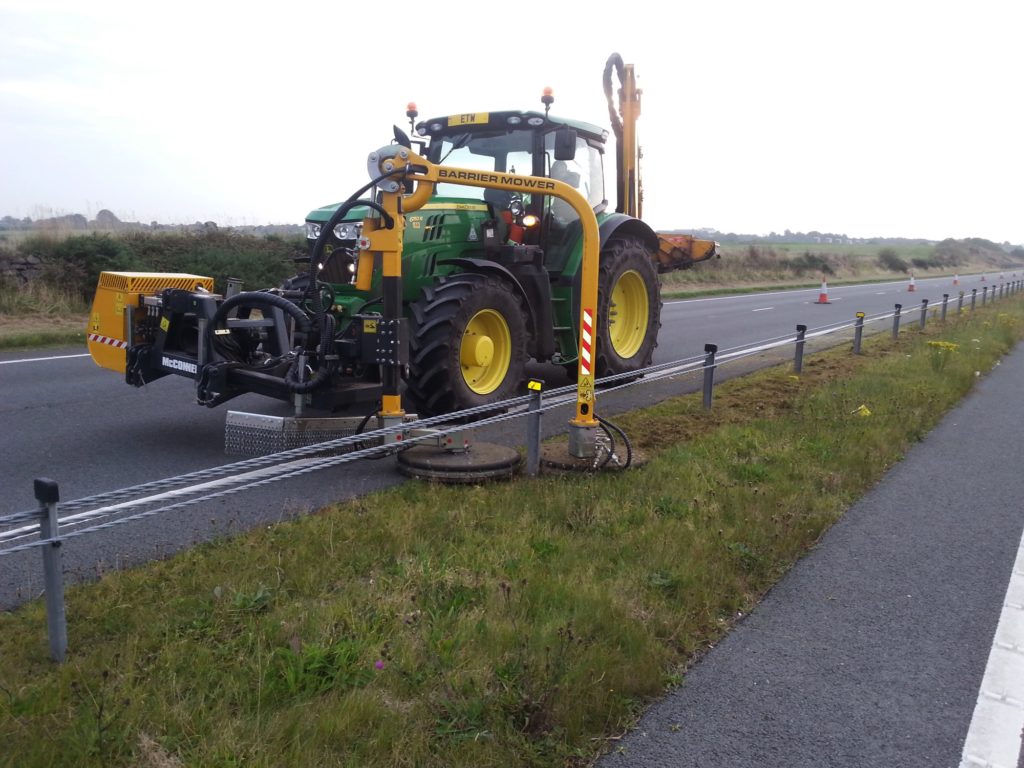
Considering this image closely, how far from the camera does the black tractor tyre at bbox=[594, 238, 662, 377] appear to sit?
31.5 ft

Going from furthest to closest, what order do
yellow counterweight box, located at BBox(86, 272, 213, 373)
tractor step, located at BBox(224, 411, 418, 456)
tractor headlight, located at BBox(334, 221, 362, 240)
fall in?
tractor headlight, located at BBox(334, 221, 362, 240), yellow counterweight box, located at BBox(86, 272, 213, 373), tractor step, located at BBox(224, 411, 418, 456)

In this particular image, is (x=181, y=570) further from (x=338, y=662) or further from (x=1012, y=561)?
(x=1012, y=561)

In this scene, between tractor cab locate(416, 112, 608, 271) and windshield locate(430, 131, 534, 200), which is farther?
windshield locate(430, 131, 534, 200)

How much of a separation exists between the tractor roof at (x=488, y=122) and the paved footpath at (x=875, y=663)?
4.64 m

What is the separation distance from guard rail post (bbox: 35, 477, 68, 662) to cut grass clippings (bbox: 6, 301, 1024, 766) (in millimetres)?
92

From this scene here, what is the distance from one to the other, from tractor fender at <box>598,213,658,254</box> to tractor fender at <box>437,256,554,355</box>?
1.58m

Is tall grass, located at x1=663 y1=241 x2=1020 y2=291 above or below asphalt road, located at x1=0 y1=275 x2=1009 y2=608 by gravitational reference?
above

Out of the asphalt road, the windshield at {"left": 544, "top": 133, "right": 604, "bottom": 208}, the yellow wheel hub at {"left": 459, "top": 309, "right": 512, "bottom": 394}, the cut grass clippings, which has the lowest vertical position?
the cut grass clippings

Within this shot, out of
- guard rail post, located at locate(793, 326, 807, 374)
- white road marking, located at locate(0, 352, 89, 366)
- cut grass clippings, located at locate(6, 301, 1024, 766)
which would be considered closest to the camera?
cut grass clippings, located at locate(6, 301, 1024, 766)

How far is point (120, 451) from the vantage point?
6574mm

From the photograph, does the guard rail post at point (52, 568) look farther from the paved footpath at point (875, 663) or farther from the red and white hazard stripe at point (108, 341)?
the red and white hazard stripe at point (108, 341)

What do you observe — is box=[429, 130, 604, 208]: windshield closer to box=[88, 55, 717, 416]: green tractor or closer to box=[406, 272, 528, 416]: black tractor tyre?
box=[88, 55, 717, 416]: green tractor

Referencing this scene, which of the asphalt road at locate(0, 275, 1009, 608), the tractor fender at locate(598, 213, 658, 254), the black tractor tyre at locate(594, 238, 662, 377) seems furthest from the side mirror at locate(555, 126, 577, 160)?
the asphalt road at locate(0, 275, 1009, 608)

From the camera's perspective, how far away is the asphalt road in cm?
465
